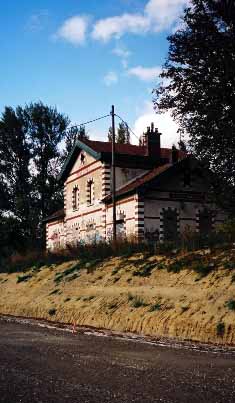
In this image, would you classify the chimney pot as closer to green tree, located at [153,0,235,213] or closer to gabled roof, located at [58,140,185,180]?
gabled roof, located at [58,140,185,180]

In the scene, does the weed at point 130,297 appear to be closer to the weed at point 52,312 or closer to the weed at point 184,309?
the weed at point 184,309

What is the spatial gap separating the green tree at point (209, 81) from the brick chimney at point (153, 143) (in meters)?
13.2

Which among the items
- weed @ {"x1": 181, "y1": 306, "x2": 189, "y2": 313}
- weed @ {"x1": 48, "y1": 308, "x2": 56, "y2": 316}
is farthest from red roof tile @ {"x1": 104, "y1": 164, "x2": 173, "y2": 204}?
weed @ {"x1": 181, "y1": 306, "x2": 189, "y2": 313}

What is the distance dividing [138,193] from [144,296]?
1710cm

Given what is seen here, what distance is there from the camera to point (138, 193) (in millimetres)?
33594

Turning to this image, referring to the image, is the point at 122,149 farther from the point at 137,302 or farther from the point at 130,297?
the point at 137,302

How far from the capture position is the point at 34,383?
281 inches

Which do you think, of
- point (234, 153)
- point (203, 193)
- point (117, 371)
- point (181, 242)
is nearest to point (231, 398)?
point (117, 371)

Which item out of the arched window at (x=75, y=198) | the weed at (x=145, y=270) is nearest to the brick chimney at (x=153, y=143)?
the arched window at (x=75, y=198)

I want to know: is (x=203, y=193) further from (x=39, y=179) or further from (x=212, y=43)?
(x=39, y=179)

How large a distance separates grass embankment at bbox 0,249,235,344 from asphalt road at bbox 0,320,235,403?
2.34 m

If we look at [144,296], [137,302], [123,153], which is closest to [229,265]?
[144,296]

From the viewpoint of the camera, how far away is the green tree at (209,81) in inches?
923

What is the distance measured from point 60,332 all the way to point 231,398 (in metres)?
9.22
